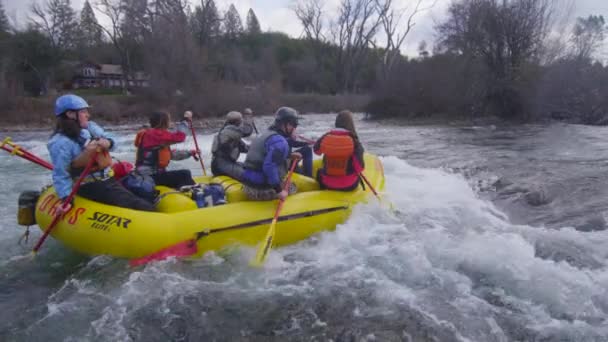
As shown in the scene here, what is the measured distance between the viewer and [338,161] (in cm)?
524

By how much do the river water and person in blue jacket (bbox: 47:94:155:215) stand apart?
632mm

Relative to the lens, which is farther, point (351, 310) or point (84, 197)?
point (84, 197)

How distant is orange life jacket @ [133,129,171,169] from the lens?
17.0 ft

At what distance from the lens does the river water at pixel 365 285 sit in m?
3.36

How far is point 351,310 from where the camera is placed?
3.57 m

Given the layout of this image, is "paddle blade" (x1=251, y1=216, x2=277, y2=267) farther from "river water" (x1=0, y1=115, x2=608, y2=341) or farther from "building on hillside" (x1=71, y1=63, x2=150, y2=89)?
"building on hillside" (x1=71, y1=63, x2=150, y2=89)

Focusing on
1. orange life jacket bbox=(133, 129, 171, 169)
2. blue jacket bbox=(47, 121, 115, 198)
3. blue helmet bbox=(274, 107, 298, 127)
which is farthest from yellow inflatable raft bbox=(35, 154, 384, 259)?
blue helmet bbox=(274, 107, 298, 127)

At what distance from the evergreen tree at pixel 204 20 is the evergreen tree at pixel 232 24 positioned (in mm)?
5617

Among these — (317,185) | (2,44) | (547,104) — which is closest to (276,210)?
(317,185)

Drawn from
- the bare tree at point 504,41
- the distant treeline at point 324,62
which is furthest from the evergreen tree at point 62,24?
the bare tree at point 504,41

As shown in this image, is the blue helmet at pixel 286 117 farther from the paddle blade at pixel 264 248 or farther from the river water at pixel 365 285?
the river water at pixel 365 285

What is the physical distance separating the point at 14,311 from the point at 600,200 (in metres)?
7.03

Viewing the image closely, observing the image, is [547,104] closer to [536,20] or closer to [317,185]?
[536,20]

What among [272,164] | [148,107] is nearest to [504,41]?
[148,107]
